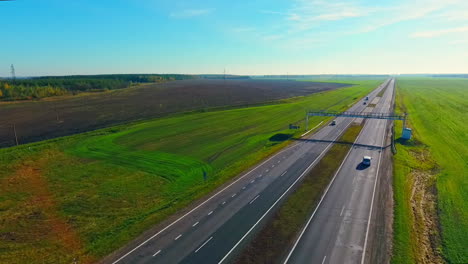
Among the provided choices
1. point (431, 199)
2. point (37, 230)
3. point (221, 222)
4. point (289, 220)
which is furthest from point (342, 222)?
point (37, 230)

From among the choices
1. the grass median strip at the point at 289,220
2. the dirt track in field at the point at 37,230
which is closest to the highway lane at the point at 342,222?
the grass median strip at the point at 289,220

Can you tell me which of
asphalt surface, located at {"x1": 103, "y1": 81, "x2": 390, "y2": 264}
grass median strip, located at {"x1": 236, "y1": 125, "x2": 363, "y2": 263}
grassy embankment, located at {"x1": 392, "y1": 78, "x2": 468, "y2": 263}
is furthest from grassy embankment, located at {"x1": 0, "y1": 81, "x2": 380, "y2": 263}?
grassy embankment, located at {"x1": 392, "y1": 78, "x2": 468, "y2": 263}

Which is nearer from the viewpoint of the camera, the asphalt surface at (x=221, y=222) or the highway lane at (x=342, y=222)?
the asphalt surface at (x=221, y=222)

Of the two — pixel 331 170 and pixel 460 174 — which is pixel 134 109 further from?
pixel 460 174

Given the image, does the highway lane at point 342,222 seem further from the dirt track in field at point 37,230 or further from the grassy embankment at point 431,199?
the dirt track in field at point 37,230

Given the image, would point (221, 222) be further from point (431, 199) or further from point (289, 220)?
point (431, 199)

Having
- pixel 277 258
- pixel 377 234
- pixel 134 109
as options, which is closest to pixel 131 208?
pixel 277 258
